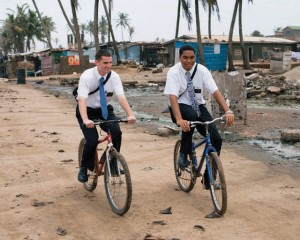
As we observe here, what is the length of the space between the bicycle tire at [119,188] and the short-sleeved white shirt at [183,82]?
975 mm

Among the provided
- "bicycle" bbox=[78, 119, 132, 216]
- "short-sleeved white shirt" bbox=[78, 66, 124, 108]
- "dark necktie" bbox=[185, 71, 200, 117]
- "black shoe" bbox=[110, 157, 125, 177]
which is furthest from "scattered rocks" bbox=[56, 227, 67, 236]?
"dark necktie" bbox=[185, 71, 200, 117]

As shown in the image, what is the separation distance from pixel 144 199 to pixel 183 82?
1533mm

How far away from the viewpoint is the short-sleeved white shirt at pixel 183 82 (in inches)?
195

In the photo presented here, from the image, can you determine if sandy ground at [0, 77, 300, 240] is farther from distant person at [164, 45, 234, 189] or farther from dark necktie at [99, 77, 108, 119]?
dark necktie at [99, 77, 108, 119]

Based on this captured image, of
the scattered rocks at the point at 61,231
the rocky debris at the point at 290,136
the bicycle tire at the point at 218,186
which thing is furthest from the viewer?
the rocky debris at the point at 290,136

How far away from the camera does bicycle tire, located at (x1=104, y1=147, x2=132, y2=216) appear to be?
4.54 m

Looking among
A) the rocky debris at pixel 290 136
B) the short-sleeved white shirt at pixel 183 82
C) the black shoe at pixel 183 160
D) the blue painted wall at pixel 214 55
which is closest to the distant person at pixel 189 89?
the short-sleeved white shirt at pixel 183 82

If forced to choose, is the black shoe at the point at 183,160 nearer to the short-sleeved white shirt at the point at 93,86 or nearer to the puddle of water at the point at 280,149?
the short-sleeved white shirt at the point at 93,86

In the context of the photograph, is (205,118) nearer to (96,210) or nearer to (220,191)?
(220,191)

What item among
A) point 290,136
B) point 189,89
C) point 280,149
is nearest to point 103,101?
point 189,89

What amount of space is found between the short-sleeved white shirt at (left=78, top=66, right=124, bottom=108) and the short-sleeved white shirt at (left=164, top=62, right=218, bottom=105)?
0.61m

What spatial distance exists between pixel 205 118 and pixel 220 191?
3.04 ft

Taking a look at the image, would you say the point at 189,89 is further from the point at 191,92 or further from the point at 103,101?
the point at 103,101

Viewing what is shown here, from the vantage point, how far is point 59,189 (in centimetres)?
583
